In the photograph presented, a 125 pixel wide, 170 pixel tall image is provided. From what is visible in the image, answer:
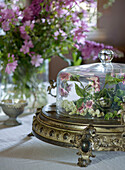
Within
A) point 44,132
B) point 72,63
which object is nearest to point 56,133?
point 44,132

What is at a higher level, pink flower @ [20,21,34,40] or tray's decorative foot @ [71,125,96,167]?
pink flower @ [20,21,34,40]

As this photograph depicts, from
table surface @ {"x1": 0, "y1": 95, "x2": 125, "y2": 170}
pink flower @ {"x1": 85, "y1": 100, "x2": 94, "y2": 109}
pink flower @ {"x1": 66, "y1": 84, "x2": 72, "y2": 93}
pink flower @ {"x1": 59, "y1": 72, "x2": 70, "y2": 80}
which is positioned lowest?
table surface @ {"x1": 0, "y1": 95, "x2": 125, "y2": 170}

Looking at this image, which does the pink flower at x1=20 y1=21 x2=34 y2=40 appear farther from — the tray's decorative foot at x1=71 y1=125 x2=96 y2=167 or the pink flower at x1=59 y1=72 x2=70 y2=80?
the tray's decorative foot at x1=71 y1=125 x2=96 y2=167

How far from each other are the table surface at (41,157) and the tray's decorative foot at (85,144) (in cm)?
1

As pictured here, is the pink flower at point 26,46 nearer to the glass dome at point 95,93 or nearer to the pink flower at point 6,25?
the pink flower at point 6,25

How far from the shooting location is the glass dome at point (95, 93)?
72cm

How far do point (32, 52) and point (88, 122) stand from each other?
0.49 metres

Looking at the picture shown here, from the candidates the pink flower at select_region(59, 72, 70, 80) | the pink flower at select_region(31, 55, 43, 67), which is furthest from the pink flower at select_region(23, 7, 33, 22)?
the pink flower at select_region(59, 72, 70, 80)

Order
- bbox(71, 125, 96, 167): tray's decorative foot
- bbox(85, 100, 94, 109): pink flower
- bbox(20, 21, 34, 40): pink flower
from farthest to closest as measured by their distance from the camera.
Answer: bbox(20, 21, 34, 40): pink flower
bbox(85, 100, 94, 109): pink flower
bbox(71, 125, 96, 167): tray's decorative foot

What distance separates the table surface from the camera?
63cm

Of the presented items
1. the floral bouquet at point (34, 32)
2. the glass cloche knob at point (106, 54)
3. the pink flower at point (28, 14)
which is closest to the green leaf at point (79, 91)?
the glass cloche knob at point (106, 54)

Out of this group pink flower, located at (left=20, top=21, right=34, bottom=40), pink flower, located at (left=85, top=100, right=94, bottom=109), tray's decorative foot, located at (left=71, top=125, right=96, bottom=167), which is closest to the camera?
tray's decorative foot, located at (left=71, top=125, right=96, bottom=167)

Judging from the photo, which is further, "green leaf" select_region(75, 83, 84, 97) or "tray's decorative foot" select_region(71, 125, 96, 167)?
"green leaf" select_region(75, 83, 84, 97)

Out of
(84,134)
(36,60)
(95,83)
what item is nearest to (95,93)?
(95,83)
